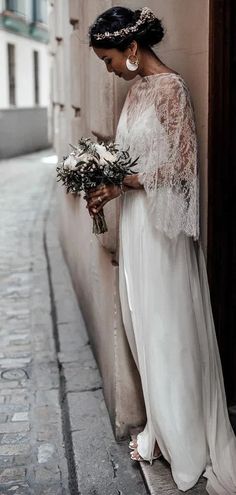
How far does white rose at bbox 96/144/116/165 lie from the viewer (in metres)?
3.25

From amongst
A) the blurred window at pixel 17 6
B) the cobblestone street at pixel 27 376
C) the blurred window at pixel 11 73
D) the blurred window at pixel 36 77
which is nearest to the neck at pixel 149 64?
the cobblestone street at pixel 27 376

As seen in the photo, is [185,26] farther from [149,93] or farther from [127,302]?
[127,302]

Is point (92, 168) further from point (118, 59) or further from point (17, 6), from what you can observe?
point (17, 6)

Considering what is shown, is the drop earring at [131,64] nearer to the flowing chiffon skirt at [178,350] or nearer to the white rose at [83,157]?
the white rose at [83,157]

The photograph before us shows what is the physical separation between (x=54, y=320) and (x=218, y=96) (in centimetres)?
329

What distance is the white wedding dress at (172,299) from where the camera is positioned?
3334 millimetres

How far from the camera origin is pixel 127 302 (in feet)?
12.3

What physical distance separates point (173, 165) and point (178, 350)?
2.77ft

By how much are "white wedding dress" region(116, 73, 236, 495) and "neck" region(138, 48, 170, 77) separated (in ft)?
0.15

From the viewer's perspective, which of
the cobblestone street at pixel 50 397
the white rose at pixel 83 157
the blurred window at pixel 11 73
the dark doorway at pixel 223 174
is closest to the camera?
the white rose at pixel 83 157

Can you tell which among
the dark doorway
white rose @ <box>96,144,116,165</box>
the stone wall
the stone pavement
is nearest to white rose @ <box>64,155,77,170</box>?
white rose @ <box>96,144,116,165</box>

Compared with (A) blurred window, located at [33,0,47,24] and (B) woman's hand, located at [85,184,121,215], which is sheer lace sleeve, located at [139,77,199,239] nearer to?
(B) woman's hand, located at [85,184,121,215]

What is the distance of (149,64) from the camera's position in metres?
3.38

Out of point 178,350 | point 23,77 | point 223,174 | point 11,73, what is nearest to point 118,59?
point 223,174
